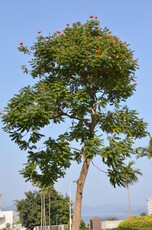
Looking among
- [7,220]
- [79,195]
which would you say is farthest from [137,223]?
[7,220]

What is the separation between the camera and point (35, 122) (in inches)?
481

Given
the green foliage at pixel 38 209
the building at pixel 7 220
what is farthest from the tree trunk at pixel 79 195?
the building at pixel 7 220

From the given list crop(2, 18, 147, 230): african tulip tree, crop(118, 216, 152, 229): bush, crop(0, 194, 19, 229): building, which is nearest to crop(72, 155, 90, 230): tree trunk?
crop(2, 18, 147, 230): african tulip tree

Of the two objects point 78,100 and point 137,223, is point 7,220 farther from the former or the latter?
point 78,100

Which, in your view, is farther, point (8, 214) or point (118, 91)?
point (8, 214)

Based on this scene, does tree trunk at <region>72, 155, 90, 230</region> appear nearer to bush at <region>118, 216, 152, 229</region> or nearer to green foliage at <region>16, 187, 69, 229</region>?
bush at <region>118, 216, 152, 229</region>

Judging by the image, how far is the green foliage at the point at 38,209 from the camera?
50938 mm

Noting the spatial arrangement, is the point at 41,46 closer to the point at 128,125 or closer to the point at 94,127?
the point at 94,127

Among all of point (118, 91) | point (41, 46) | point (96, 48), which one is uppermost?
point (41, 46)

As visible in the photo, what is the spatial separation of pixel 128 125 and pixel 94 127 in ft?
5.85

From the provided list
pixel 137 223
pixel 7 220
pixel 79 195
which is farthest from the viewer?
pixel 7 220

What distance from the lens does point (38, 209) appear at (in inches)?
2034

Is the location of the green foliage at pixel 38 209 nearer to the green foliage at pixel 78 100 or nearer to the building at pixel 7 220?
the building at pixel 7 220

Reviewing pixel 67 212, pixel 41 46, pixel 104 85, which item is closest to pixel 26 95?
pixel 41 46
